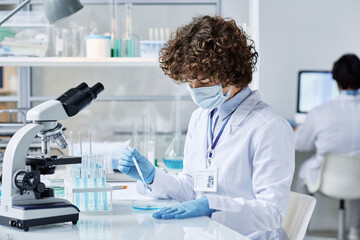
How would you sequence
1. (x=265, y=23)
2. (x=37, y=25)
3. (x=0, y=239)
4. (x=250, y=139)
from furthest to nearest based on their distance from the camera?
(x=265, y=23) → (x=37, y=25) → (x=250, y=139) → (x=0, y=239)

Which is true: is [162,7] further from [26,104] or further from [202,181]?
[202,181]

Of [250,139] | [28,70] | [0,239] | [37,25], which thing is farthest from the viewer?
[28,70]

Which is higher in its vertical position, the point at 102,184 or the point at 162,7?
the point at 162,7

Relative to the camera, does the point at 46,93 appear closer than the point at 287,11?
Yes

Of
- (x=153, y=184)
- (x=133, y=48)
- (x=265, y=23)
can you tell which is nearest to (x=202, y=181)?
(x=153, y=184)

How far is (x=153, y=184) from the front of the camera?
5.47 feet

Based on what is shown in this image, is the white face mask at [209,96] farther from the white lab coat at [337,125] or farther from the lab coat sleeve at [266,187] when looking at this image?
the white lab coat at [337,125]

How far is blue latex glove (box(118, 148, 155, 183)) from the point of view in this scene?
1.62m

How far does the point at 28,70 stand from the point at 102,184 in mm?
1796

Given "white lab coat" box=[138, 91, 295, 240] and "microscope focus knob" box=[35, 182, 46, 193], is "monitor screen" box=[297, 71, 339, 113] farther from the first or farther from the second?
"microscope focus knob" box=[35, 182, 46, 193]

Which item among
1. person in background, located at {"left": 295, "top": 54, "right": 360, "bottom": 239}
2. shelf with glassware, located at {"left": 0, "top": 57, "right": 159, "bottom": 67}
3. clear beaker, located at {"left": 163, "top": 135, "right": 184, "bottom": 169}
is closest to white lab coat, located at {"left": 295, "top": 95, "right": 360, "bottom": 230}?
person in background, located at {"left": 295, "top": 54, "right": 360, "bottom": 239}

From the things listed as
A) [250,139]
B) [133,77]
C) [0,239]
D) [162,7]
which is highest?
[162,7]

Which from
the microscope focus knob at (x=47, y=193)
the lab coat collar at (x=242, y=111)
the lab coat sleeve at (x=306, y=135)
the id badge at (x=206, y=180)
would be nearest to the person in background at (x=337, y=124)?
the lab coat sleeve at (x=306, y=135)

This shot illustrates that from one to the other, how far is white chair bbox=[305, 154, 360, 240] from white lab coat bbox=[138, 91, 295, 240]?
105 inches
